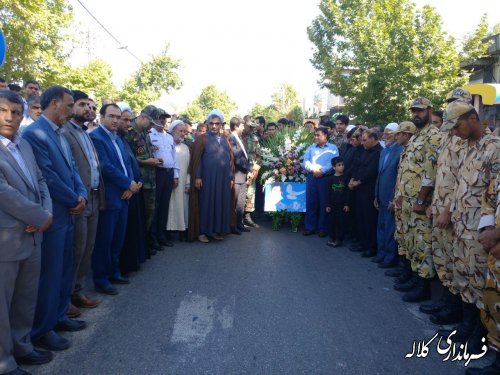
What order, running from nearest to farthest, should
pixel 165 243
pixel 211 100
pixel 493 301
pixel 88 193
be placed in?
pixel 493 301 < pixel 88 193 < pixel 165 243 < pixel 211 100

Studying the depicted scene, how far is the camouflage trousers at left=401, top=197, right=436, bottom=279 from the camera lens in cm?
455

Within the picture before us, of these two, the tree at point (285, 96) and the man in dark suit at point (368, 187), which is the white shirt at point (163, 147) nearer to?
the man in dark suit at point (368, 187)

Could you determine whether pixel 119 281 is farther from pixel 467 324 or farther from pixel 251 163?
pixel 251 163

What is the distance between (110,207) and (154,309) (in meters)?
1.25

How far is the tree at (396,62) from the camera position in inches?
492

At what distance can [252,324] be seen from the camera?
12.9ft

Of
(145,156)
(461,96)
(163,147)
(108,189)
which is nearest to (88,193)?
(108,189)

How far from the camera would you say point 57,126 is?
362cm

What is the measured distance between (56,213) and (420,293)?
391cm

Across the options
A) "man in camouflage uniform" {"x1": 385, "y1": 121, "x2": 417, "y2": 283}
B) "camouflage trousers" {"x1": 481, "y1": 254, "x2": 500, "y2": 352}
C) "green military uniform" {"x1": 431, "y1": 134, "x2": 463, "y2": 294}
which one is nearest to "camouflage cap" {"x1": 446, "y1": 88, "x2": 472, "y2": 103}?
"green military uniform" {"x1": 431, "y1": 134, "x2": 463, "y2": 294}

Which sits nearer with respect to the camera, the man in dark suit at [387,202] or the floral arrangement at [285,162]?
the man in dark suit at [387,202]

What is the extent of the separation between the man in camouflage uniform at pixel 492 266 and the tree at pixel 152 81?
97.9 ft

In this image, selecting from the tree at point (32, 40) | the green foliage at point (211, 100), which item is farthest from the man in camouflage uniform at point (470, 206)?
the green foliage at point (211, 100)

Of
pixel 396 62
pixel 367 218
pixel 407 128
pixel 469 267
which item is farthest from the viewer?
pixel 396 62
